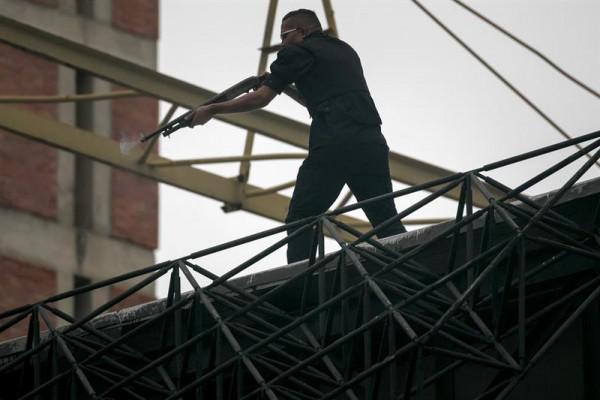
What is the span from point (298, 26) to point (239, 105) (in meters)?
0.87

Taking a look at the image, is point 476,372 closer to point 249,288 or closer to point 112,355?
point 249,288

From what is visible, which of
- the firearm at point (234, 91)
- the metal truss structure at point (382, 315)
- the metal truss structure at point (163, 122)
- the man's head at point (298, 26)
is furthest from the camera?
the metal truss structure at point (163, 122)

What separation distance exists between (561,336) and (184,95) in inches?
331

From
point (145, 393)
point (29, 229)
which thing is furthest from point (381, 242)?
point (29, 229)

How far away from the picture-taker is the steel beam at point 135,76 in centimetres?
2106

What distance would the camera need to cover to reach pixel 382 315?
1377cm

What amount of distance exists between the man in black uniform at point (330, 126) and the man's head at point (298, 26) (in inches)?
5.6

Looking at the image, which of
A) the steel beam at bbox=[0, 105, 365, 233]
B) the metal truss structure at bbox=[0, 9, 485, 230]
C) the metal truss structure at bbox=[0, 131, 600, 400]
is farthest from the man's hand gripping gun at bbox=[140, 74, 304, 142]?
the steel beam at bbox=[0, 105, 365, 233]

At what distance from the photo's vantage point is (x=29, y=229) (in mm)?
35500

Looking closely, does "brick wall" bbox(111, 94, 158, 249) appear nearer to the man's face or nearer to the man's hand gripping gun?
the man's hand gripping gun

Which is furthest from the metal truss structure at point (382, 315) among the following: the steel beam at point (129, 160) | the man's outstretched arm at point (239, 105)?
the steel beam at point (129, 160)

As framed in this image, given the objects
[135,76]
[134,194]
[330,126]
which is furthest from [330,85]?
[134,194]

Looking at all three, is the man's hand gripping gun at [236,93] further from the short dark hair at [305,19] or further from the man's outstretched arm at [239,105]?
the short dark hair at [305,19]

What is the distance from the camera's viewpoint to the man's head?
53.8 feet
